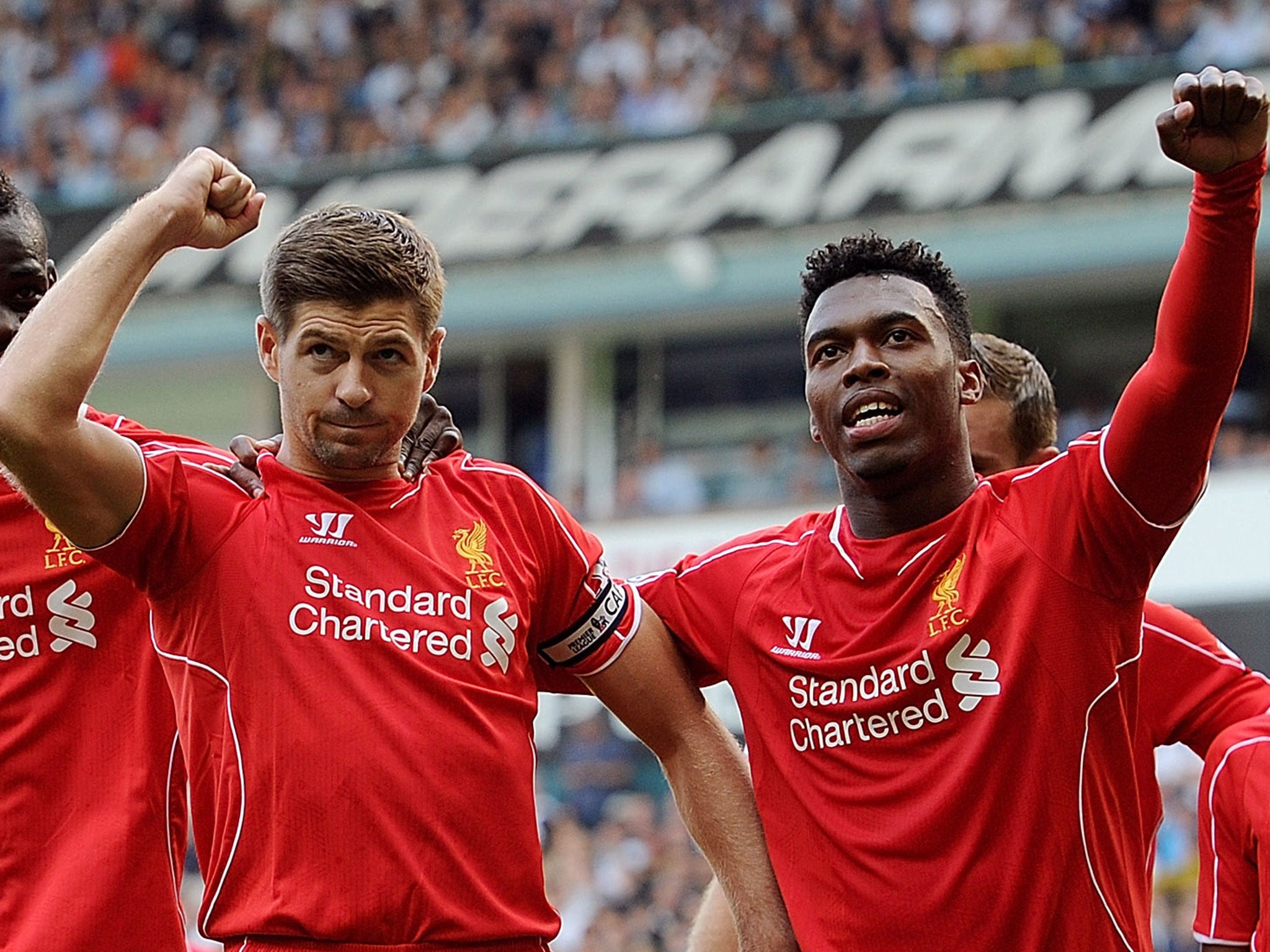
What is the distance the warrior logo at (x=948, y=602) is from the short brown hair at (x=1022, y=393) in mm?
1005

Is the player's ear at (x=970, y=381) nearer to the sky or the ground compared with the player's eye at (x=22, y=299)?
nearer to the ground

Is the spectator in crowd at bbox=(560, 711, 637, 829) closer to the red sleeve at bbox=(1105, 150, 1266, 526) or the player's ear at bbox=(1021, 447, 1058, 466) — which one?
the player's ear at bbox=(1021, 447, 1058, 466)

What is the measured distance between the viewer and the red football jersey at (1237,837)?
432 centimetres

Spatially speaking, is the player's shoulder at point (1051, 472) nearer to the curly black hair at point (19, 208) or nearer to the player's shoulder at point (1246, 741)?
the player's shoulder at point (1246, 741)

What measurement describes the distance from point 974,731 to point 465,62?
17.4m

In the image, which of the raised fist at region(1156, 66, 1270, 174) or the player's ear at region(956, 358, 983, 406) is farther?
the player's ear at region(956, 358, 983, 406)

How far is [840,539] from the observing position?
168 inches

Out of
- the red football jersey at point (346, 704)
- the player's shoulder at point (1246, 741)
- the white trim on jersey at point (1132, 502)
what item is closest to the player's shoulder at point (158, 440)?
the red football jersey at point (346, 704)

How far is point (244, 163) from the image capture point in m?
20.4

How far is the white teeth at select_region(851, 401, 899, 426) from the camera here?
409 centimetres

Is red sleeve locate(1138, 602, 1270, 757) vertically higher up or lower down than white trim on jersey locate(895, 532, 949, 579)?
lower down

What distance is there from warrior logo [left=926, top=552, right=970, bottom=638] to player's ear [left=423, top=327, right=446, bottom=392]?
3.75 feet

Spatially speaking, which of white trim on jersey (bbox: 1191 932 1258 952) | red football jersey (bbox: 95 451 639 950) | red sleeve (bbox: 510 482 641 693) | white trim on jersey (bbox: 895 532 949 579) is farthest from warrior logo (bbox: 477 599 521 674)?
white trim on jersey (bbox: 1191 932 1258 952)

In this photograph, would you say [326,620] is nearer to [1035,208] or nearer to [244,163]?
[1035,208]
